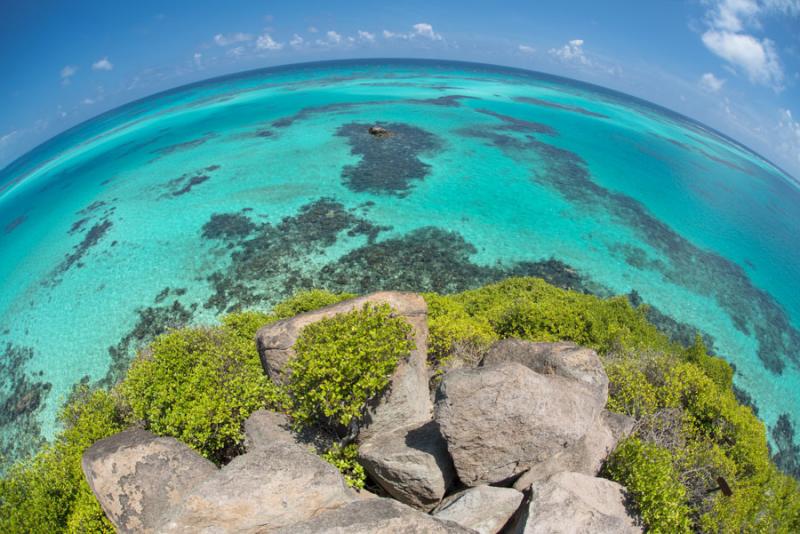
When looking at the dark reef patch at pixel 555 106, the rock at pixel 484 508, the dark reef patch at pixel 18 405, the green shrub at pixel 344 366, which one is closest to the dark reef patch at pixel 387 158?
the dark reef patch at pixel 18 405

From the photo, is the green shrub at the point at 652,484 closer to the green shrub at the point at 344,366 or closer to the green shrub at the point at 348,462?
the green shrub at the point at 344,366

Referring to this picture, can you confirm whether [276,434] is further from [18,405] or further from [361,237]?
[361,237]

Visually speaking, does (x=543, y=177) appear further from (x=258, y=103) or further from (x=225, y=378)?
(x=258, y=103)

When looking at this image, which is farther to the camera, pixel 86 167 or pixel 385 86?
pixel 385 86

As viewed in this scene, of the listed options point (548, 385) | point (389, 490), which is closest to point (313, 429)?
point (389, 490)

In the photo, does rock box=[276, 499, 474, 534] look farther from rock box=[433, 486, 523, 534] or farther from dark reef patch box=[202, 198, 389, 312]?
dark reef patch box=[202, 198, 389, 312]

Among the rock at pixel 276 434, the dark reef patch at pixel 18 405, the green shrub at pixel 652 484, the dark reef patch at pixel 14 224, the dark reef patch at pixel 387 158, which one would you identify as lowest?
the dark reef patch at pixel 14 224

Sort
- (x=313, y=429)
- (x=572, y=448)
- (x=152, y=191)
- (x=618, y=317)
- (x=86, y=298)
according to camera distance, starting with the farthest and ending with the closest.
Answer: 1. (x=152, y=191)
2. (x=86, y=298)
3. (x=618, y=317)
4. (x=313, y=429)
5. (x=572, y=448)

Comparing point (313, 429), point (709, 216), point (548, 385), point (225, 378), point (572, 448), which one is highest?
point (709, 216)
